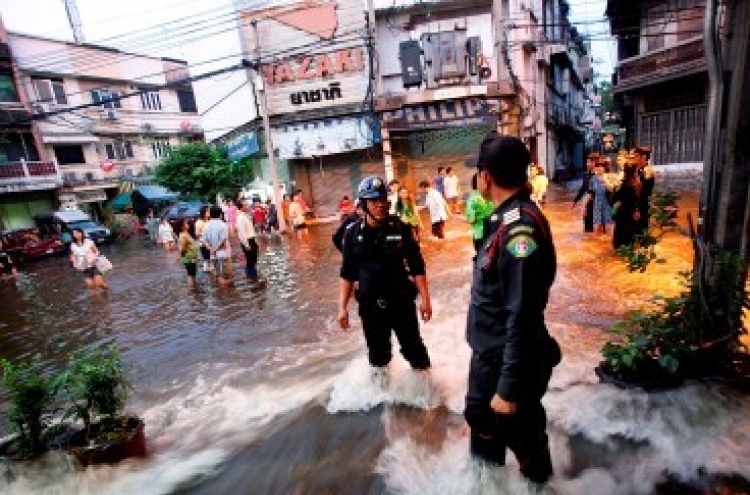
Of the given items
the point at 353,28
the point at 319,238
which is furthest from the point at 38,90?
the point at 319,238

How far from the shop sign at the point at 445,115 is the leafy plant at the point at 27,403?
18.6 metres

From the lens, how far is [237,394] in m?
5.29

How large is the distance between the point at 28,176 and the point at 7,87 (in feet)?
19.1

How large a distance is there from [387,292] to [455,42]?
754 inches

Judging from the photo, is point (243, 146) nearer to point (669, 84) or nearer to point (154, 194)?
point (154, 194)

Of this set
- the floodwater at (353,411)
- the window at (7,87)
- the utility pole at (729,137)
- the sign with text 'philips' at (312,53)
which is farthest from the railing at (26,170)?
the utility pole at (729,137)

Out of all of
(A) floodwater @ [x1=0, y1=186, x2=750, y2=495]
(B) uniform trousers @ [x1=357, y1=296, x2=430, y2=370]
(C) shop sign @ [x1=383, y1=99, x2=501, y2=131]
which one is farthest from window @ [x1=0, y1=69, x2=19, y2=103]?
(B) uniform trousers @ [x1=357, y1=296, x2=430, y2=370]

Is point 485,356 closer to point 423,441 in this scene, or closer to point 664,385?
point 423,441

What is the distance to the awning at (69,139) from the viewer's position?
1220 inches

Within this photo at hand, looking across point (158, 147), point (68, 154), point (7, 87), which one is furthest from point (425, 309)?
point (158, 147)

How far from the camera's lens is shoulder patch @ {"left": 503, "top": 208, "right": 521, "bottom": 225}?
7.18 feet

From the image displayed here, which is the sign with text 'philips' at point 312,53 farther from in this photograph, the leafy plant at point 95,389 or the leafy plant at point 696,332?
the leafy plant at point 696,332

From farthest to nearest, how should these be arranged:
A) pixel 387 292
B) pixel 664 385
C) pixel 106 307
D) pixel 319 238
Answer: pixel 319 238
pixel 106 307
pixel 387 292
pixel 664 385

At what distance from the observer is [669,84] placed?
19438 mm
